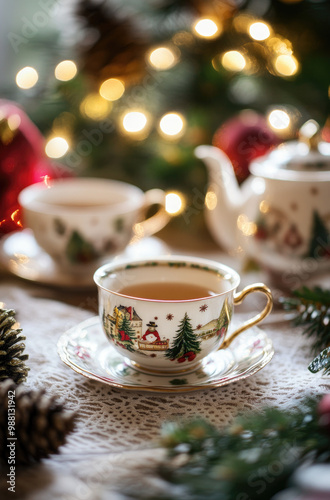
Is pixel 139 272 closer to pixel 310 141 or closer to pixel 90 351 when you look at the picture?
pixel 90 351

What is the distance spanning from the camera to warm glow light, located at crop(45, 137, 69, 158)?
123cm

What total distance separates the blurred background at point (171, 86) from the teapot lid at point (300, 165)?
181 mm

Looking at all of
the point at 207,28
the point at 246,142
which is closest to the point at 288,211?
the point at 246,142

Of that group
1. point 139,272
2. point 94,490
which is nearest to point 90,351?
point 139,272

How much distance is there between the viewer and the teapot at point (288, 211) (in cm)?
89

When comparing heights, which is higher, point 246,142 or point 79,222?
point 246,142

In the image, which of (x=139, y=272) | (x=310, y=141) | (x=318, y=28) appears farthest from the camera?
(x=318, y=28)

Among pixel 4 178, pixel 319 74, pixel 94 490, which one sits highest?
pixel 319 74

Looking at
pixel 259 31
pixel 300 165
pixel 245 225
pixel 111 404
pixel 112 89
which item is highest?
pixel 259 31

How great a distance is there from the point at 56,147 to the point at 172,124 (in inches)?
9.8

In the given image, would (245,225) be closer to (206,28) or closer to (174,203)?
(174,203)

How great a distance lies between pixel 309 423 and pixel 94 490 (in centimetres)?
19

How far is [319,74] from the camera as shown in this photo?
1122 mm

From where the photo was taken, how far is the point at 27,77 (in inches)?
47.4
